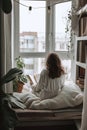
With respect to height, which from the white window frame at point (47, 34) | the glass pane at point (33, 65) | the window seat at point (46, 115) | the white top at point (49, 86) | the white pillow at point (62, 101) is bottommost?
the window seat at point (46, 115)

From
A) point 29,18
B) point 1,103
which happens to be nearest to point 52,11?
point 29,18

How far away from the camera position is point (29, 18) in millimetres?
3453

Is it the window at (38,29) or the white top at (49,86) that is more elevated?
the window at (38,29)

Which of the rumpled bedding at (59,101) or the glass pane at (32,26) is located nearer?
the rumpled bedding at (59,101)

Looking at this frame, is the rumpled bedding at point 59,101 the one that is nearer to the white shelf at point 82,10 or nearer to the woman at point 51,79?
the woman at point 51,79

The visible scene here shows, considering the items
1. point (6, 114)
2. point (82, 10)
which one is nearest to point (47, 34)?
point (82, 10)

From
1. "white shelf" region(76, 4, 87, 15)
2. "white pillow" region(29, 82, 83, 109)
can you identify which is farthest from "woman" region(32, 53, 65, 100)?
"white shelf" region(76, 4, 87, 15)

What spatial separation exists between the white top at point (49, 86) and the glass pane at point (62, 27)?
0.90m

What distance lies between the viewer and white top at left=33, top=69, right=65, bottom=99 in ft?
8.56

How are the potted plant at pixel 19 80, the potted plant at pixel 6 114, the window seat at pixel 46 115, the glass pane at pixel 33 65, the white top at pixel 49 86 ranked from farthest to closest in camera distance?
the glass pane at pixel 33 65, the potted plant at pixel 19 80, the white top at pixel 49 86, the window seat at pixel 46 115, the potted plant at pixel 6 114

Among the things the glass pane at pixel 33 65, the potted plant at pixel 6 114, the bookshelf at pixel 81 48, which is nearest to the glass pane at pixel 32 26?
the glass pane at pixel 33 65

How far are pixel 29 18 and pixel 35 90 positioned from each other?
1299 mm

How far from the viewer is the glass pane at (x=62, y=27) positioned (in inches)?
132

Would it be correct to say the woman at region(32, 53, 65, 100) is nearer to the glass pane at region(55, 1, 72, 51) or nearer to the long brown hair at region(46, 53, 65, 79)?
the long brown hair at region(46, 53, 65, 79)
